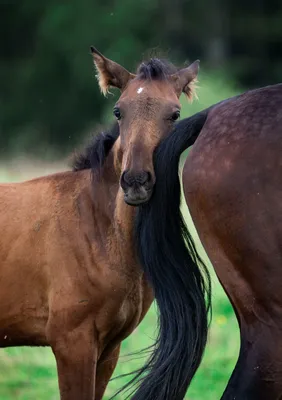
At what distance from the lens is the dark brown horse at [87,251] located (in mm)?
4230

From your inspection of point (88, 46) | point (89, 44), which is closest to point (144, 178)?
point (89, 44)

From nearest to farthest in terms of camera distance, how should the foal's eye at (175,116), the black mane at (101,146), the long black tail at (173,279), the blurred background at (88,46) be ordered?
the long black tail at (173,279) → the foal's eye at (175,116) → the black mane at (101,146) → the blurred background at (88,46)

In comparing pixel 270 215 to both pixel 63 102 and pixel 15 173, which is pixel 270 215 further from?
pixel 63 102

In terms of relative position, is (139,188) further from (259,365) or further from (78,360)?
(78,360)

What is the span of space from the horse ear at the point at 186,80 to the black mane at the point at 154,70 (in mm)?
55

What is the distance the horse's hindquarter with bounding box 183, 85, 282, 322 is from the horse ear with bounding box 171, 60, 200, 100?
3.30 feet

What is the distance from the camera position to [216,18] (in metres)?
26.3

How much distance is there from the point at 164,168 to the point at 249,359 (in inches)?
35.1

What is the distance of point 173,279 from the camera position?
3.62m

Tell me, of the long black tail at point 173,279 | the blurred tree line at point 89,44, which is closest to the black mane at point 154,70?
the long black tail at point 173,279

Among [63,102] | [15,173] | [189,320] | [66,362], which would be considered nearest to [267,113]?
[189,320]

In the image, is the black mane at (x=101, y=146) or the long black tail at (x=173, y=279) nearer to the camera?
the long black tail at (x=173, y=279)

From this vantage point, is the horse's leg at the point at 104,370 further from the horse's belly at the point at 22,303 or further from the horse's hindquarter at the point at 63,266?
the horse's belly at the point at 22,303

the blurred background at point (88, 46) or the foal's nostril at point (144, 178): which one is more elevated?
the foal's nostril at point (144, 178)
